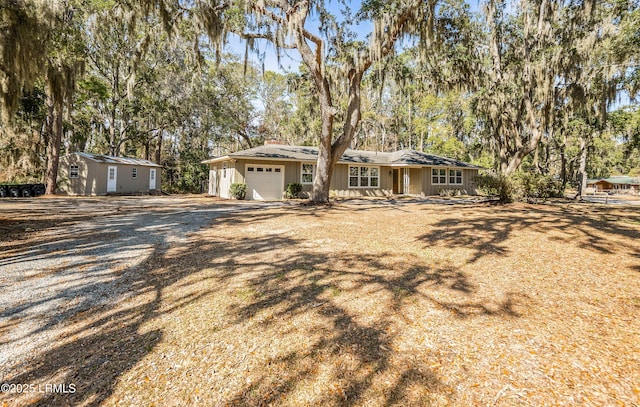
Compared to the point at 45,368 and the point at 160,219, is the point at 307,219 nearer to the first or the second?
the point at 160,219

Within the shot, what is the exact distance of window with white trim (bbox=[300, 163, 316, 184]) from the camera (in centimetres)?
1850

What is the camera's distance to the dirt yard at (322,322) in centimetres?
219

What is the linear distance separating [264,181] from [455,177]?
1503 centimetres

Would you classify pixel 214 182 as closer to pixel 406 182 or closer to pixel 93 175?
pixel 93 175

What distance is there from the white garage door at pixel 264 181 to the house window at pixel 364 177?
5057 millimetres

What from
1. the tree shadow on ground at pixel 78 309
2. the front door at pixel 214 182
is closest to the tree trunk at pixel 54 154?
the front door at pixel 214 182

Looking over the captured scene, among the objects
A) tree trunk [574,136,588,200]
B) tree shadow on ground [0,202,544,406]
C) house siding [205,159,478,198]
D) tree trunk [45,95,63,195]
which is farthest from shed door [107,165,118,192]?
tree trunk [574,136,588,200]

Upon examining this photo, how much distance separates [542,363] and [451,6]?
13652mm

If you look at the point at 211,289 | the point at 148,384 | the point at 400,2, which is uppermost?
the point at 400,2

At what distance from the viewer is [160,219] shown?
29.3ft

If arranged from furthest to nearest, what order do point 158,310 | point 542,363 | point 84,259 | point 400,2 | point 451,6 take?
point 451,6 < point 400,2 < point 84,259 < point 158,310 < point 542,363

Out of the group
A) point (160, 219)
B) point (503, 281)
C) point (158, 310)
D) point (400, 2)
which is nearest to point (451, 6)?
point (400, 2)

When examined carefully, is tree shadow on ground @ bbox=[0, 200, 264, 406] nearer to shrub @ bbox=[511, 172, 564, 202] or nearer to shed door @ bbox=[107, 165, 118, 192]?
shrub @ bbox=[511, 172, 564, 202]

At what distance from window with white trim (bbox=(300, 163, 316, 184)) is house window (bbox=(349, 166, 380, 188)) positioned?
9.60 ft
